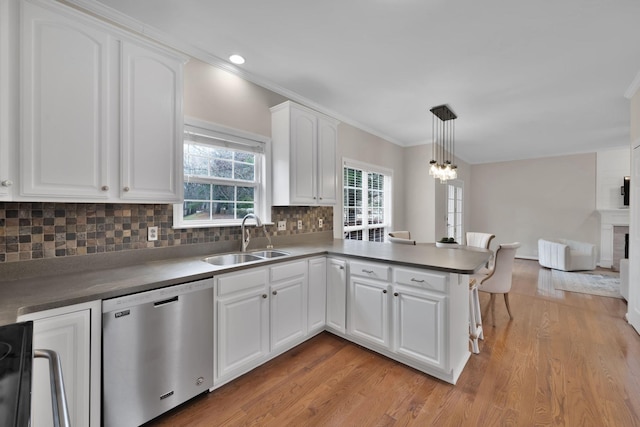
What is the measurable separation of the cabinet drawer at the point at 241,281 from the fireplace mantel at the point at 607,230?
7.65 metres

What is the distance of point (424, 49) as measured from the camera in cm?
232

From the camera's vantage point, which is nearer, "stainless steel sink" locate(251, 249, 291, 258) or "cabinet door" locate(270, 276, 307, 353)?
"cabinet door" locate(270, 276, 307, 353)

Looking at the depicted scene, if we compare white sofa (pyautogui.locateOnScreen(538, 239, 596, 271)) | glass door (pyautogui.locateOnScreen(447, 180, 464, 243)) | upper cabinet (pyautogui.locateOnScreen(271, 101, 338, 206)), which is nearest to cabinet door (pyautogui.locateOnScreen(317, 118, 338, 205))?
upper cabinet (pyautogui.locateOnScreen(271, 101, 338, 206))

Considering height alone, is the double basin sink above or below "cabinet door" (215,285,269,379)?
above

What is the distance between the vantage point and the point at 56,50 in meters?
1.47

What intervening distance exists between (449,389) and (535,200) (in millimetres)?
6819

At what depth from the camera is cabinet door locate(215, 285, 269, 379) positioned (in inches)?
74.4

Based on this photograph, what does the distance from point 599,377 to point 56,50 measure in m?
4.13

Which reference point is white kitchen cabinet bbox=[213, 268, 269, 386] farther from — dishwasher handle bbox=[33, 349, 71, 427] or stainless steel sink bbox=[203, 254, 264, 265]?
dishwasher handle bbox=[33, 349, 71, 427]

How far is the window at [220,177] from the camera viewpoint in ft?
7.78

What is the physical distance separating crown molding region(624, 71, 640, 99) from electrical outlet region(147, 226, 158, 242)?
4.64m

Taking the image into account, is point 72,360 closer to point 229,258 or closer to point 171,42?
point 229,258

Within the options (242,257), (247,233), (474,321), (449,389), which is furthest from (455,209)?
(242,257)

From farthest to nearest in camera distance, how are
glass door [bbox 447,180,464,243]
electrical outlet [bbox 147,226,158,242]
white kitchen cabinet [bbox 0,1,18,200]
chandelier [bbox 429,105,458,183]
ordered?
1. glass door [bbox 447,180,464,243]
2. chandelier [bbox 429,105,458,183]
3. electrical outlet [bbox 147,226,158,242]
4. white kitchen cabinet [bbox 0,1,18,200]
